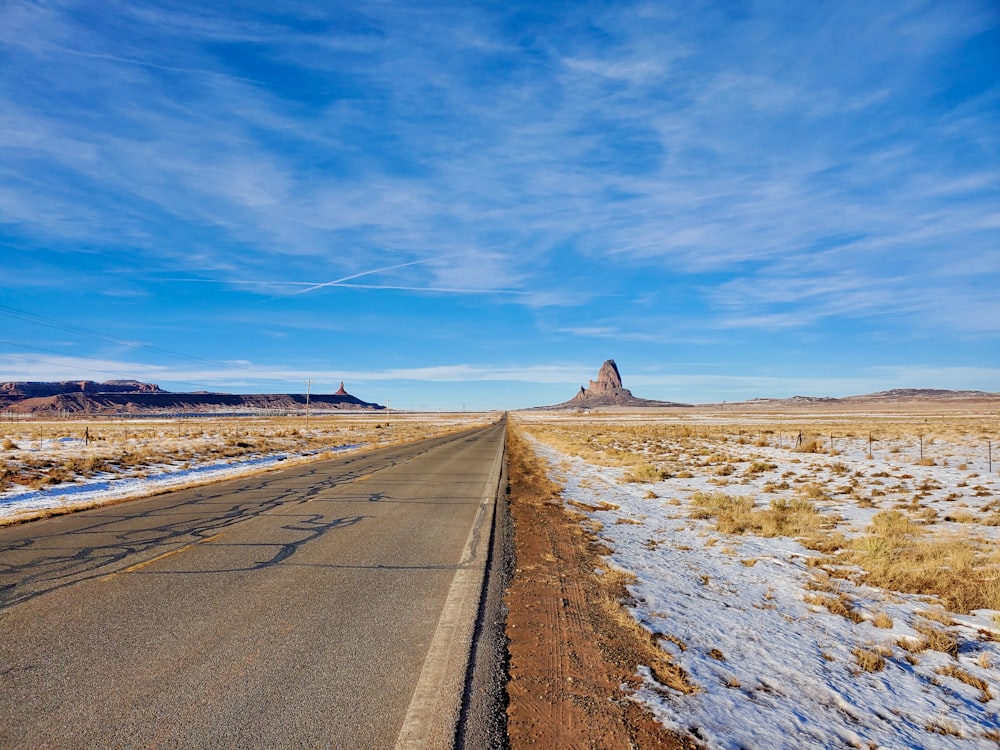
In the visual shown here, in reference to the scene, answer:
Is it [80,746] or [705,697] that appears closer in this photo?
[80,746]

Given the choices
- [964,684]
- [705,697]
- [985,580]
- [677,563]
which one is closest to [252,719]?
[705,697]

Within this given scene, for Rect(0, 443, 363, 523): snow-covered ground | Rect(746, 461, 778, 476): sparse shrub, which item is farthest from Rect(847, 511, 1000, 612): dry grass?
Rect(0, 443, 363, 523): snow-covered ground

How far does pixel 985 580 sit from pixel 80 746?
10.2m

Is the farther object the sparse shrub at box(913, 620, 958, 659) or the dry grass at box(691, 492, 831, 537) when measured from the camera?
the dry grass at box(691, 492, 831, 537)

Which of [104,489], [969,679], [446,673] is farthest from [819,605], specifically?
[104,489]

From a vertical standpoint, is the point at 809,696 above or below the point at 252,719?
below

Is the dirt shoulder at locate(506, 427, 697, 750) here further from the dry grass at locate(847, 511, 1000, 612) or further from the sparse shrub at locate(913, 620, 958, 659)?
the dry grass at locate(847, 511, 1000, 612)

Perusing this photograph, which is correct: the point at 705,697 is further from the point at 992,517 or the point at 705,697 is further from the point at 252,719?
the point at 992,517

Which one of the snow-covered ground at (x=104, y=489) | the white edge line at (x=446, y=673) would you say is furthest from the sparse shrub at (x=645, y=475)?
the snow-covered ground at (x=104, y=489)

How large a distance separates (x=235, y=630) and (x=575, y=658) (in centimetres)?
322

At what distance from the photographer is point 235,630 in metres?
5.16

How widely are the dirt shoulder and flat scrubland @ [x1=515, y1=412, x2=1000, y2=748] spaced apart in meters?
0.22

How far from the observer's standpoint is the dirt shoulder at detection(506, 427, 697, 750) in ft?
12.2

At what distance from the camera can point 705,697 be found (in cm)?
435
